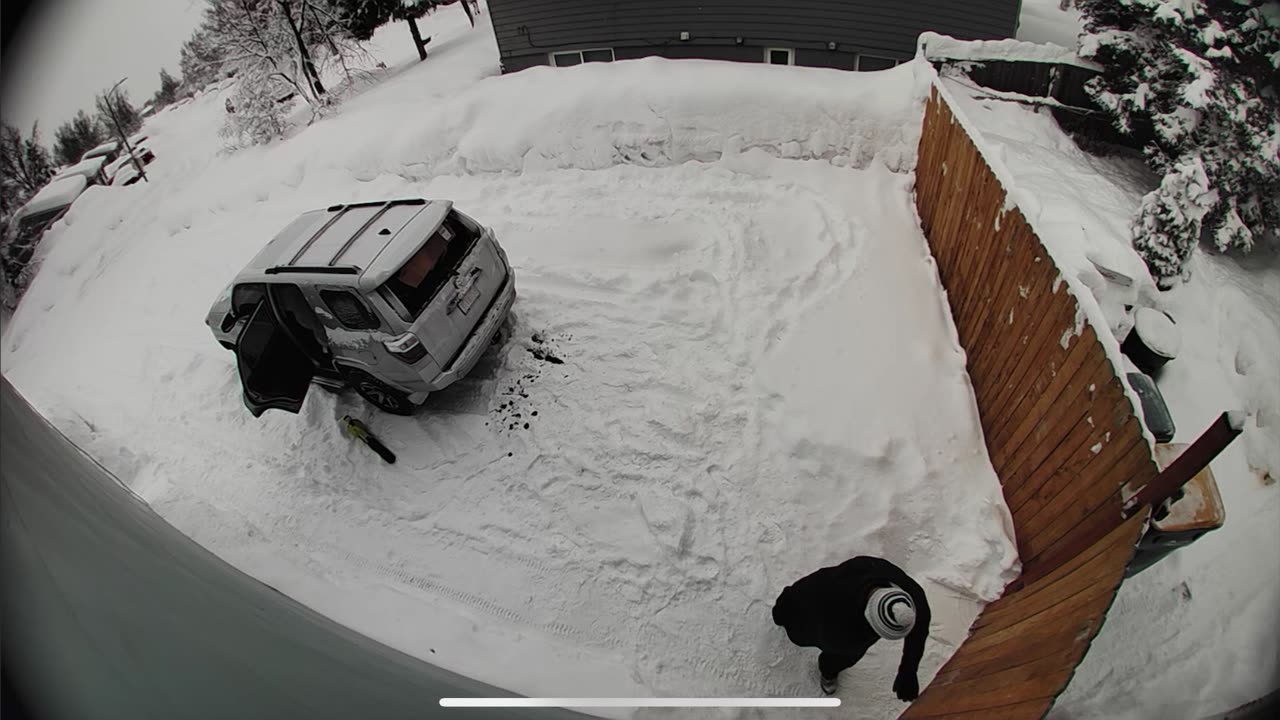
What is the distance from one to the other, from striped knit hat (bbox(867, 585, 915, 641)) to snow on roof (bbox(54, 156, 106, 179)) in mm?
2955

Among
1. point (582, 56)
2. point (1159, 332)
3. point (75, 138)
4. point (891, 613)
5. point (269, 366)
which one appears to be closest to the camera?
point (75, 138)

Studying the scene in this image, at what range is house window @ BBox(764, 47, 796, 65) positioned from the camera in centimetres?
595

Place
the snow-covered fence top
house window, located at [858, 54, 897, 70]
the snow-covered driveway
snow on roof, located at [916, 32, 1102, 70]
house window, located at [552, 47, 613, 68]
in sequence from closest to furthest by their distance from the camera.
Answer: the snow-covered driveway → the snow-covered fence top → snow on roof, located at [916, 32, 1102, 70] → house window, located at [858, 54, 897, 70] → house window, located at [552, 47, 613, 68]

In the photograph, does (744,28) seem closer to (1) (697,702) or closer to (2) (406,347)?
(2) (406,347)

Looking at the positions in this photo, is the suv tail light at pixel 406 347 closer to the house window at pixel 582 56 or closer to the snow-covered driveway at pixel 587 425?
the snow-covered driveway at pixel 587 425

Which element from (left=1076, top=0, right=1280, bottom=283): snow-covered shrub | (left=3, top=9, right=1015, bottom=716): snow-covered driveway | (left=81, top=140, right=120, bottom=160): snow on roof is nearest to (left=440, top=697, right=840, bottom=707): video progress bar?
(left=3, top=9, right=1015, bottom=716): snow-covered driveway

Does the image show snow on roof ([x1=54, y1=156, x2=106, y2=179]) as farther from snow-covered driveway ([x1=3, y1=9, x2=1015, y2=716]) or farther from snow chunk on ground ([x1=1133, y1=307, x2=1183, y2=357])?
snow chunk on ground ([x1=1133, y1=307, x2=1183, y2=357])

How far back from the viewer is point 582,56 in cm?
665

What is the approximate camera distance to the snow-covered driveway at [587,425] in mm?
2342

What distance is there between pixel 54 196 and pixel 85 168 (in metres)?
0.21

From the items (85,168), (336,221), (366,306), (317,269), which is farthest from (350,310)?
(85,168)

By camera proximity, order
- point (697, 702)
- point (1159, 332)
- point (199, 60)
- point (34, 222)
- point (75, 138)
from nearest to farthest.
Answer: point (34, 222) → point (75, 138) → point (697, 702) → point (199, 60) → point (1159, 332)

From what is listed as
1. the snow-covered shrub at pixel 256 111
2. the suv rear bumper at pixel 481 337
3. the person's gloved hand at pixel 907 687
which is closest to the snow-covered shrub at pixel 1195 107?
the person's gloved hand at pixel 907 687

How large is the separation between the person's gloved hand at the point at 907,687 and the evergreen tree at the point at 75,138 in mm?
3358
